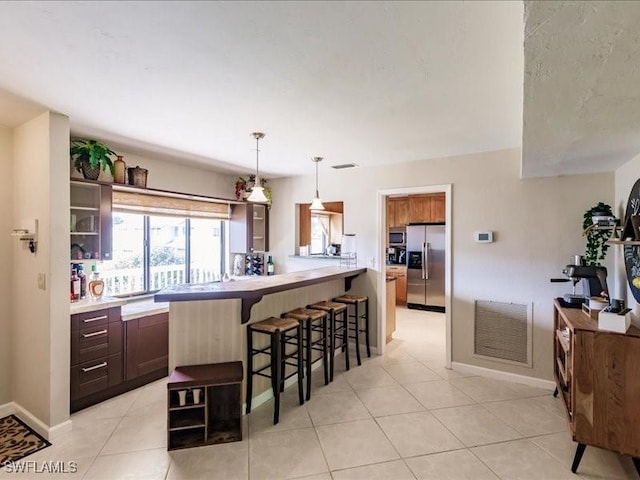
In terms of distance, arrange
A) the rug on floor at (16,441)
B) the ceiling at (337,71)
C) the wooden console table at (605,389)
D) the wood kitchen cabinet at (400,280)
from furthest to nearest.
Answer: the wood kitchen cabinet at (400,280) → the rug on floor at (16,441) → the wooden console table at (605,389) → the ceiling at (337,71)

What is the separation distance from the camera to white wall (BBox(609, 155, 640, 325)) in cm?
257

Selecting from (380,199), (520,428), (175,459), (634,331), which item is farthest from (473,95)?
(175,459)

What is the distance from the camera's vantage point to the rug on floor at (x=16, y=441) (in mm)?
2342

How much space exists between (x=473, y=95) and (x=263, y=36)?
1.43 m

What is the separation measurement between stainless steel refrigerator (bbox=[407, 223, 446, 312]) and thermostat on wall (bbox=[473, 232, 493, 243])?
2920 millimetres

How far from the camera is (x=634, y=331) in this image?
2.10 m

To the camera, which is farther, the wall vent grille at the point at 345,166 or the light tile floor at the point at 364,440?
the wall vent grille at the point at 345,166

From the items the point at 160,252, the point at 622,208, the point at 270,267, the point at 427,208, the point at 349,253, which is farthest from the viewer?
the point at 427,208

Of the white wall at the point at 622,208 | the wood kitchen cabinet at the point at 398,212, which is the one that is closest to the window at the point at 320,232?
the wood kitchen cabinet at the point at 398,212

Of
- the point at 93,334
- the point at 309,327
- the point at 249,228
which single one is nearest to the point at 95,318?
the point at 93,334

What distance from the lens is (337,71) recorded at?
189 centimetres

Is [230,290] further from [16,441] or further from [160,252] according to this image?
[160,252]

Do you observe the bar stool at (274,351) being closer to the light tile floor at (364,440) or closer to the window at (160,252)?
the light tile floor at (364,440)

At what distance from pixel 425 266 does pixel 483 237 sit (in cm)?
318
